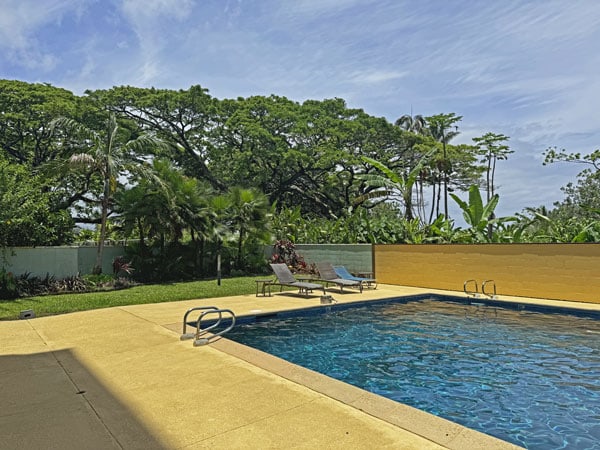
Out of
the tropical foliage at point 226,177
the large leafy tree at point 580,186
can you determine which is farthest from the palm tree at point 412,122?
the large leafy tree at point 580,186

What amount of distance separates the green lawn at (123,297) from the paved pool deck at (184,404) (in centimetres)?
351

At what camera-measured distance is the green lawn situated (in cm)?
1044

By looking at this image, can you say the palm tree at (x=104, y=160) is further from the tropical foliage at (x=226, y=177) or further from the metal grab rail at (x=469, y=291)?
the metal grab rail at (x=469, y=291)

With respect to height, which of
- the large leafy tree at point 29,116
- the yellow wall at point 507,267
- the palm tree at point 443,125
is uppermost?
the palm tree at point 443,125

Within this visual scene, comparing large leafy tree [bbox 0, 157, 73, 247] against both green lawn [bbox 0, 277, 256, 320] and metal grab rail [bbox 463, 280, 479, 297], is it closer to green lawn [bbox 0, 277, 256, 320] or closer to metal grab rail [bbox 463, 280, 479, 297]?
green lawn [bbox 0, 277, 256, 320]

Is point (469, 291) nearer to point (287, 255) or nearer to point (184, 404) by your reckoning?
point (287, 255)

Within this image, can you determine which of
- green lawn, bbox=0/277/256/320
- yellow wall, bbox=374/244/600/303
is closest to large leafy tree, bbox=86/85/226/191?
green lawn, bbox=0/277/256/320

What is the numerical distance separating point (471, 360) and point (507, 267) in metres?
7.18

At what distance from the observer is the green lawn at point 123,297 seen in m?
10.4

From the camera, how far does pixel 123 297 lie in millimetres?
12500

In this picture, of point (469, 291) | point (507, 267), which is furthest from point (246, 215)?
point (507, 267)

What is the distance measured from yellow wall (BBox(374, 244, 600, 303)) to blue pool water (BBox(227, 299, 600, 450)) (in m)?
1.69

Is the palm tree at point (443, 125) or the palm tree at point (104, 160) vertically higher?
the palm tree at point (443, 125)

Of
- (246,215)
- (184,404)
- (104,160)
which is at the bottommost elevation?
(184,404)
